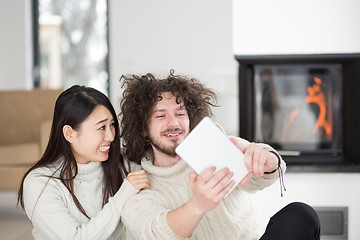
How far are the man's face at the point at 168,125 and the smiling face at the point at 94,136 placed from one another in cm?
17

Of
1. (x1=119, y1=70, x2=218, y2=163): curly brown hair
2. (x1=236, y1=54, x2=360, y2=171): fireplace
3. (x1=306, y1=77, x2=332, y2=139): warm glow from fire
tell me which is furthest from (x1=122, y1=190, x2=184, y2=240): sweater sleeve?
(x1=306, y1=77, x2=332, y2=139): warm glow from fire

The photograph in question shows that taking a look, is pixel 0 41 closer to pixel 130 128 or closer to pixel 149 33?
pixel 149 33

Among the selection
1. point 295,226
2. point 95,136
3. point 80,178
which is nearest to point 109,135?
point 95,136

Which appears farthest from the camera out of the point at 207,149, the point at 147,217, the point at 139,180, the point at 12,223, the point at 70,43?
the point at 70,43

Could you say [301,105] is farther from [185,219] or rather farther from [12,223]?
[12,223]

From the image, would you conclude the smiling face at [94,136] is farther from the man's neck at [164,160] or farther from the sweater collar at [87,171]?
the man's neck at [164,160]

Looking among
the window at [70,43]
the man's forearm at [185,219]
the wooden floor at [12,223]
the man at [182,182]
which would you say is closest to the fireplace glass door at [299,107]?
the man at [182,182]

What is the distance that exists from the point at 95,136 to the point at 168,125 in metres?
0.26

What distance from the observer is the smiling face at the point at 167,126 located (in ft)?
5.52

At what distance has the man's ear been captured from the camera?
A: 161 cm

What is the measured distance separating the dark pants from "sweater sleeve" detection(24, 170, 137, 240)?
1.51 feet

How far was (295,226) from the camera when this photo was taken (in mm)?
1440

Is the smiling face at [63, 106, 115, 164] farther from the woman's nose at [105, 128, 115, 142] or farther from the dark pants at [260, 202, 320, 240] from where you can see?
the dark pants at [260, 202, 320, 240]

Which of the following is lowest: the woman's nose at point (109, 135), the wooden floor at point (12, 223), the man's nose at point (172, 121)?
the wooden floor at point (12, 223)
